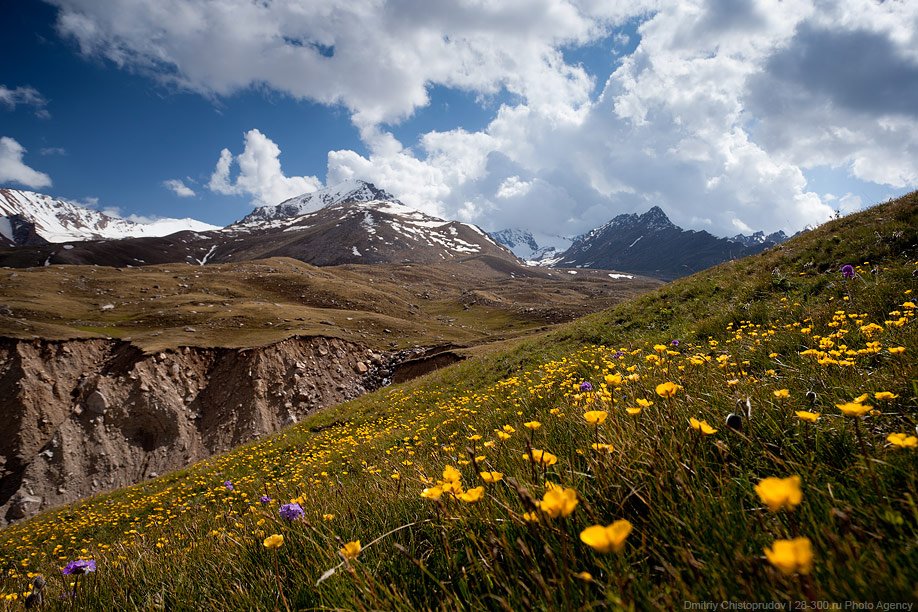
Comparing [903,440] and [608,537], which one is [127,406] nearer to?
[608,537]

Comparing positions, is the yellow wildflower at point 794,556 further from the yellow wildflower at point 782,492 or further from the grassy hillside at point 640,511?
the yellow wildflower at point 782,492

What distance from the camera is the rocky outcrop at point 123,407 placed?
28.9 meters

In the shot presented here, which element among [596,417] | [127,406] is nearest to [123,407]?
[127,406]

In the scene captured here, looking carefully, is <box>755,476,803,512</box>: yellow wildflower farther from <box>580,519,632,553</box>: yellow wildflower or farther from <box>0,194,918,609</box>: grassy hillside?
<box>580,519,632,553</box>: yellow wildflower

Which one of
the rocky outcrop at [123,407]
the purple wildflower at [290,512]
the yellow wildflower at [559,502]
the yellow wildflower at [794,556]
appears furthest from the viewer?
the rocky outcrop at [123,407]

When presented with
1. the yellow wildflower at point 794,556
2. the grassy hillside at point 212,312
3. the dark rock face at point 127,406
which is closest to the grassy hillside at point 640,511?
the yellow wildflower at point 794,556

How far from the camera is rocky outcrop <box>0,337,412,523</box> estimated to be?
28.9m

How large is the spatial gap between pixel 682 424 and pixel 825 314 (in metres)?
5.41

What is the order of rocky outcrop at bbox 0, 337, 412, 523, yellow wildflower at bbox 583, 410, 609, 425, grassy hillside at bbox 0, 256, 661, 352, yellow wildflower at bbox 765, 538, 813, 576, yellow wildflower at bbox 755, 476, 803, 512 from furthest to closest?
grassy hillside at bbox 0, 256, 661, 352 < rocky outcrop at bbox 0, 337, 412, 523 < yellow wildflower at bbox 583, 410, 609, 425 < yellow wildflower at bbox 755, 476, 803, 512 < yellow wildflower at bbox 765, 538, 813, 576

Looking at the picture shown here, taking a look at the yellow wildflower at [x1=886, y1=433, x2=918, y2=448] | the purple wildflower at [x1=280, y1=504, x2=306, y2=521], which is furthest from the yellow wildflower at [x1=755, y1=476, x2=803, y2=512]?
the purple wildflower at [x1=280, y1=504, x2=306, y2=521]

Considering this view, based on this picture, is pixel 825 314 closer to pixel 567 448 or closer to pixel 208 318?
pixel 567 448

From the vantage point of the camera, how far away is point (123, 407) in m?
32.2

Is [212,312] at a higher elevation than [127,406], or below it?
higher

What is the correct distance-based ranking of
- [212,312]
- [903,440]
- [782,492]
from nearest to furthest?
1. [782,492]
2. [903,440]
3. [212,312]
